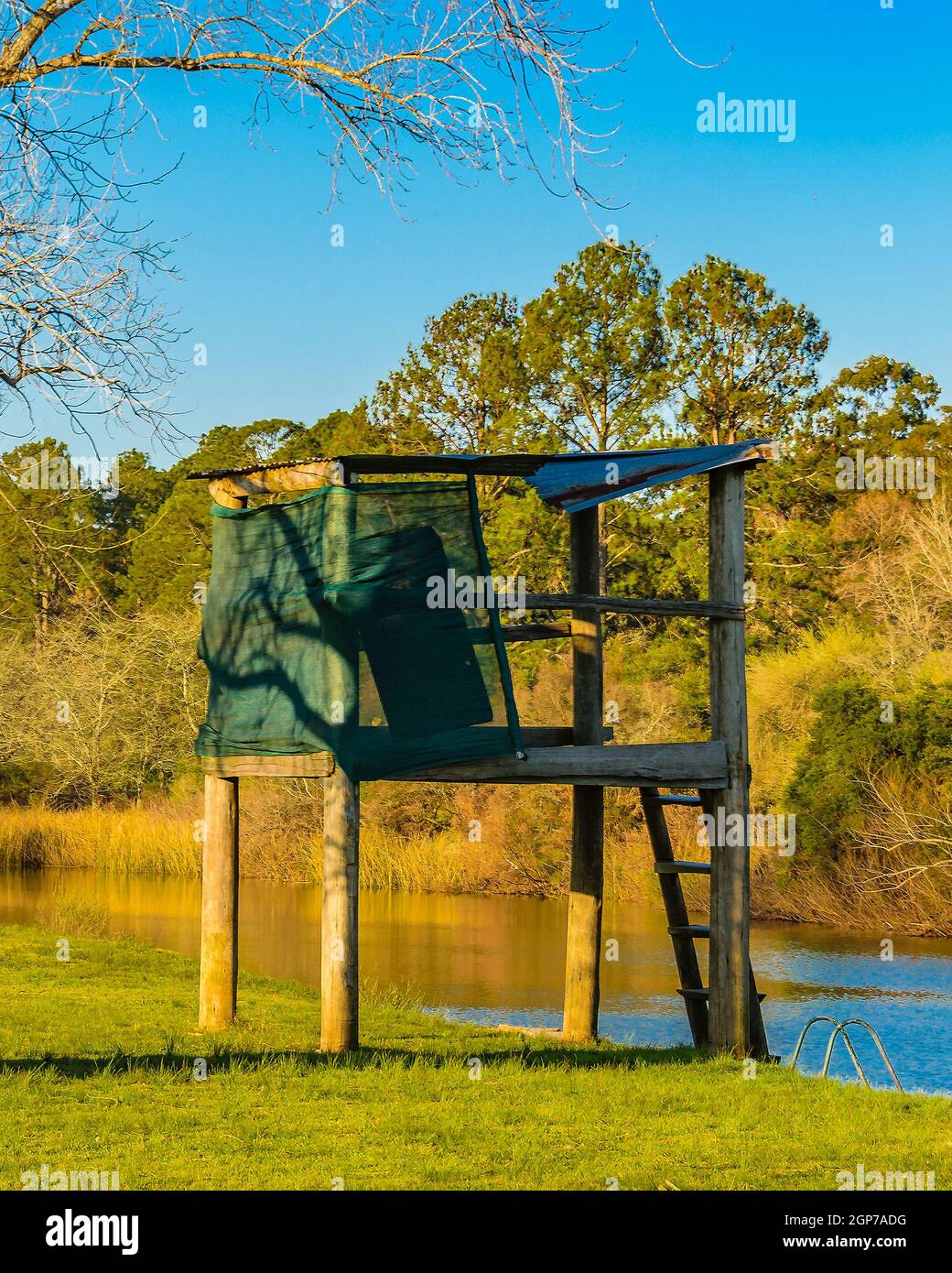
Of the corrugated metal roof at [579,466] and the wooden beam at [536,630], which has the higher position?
the corrugated metal roof at [579,466]

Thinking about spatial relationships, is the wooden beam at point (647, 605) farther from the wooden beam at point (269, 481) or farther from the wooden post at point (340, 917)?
the wooden post at point (340, 917)

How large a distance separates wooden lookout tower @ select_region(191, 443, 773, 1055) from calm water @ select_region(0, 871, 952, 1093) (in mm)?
2780

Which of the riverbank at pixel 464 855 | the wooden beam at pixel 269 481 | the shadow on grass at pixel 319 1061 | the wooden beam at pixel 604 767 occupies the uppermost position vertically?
the wooden beam at pixel 269 481

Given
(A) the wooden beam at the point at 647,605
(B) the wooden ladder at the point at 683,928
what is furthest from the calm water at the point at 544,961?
(A) the wooden beam at the point at 647,605

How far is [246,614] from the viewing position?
1148 cm

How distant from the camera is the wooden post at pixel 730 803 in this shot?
439 inches

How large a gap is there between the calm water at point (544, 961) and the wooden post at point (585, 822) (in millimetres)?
2556

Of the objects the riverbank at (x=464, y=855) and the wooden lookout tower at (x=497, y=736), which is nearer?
the wooden lookout tower at (x=497, y=736)

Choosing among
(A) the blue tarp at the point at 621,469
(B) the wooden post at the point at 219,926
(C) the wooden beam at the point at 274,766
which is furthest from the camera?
(B) the wooden post at the point at 219,926

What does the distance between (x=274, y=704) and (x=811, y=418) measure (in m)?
28.5

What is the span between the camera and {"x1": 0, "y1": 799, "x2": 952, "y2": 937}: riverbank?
24812 millimetres

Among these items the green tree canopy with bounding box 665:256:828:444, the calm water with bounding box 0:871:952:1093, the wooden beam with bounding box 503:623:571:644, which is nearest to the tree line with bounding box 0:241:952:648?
the green tree canopy with bounding box 665:256:828:444

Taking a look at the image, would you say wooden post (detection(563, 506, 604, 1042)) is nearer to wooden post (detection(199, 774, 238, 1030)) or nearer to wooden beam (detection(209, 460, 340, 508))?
wooden beam (detection(209, 460, 340, 508))
